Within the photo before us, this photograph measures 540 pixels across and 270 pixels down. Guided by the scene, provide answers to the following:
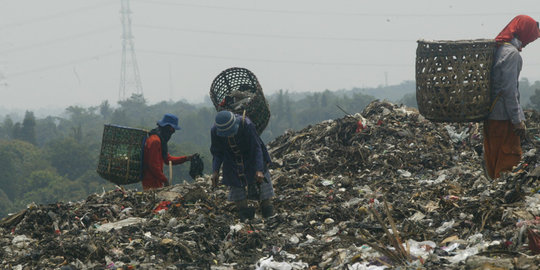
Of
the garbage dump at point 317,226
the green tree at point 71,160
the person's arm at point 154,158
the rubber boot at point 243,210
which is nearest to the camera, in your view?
Result: the garbage dump at point 317,226

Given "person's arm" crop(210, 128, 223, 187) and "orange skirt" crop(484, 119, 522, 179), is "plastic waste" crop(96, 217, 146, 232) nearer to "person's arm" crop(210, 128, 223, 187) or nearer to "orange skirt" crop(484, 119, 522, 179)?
"person's arm" crop(210, 128, 223, 187)

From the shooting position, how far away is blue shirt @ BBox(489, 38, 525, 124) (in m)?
6.83

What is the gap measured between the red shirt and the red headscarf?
4861mm

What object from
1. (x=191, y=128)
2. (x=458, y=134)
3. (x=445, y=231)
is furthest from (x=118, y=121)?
(x=445, y=231)

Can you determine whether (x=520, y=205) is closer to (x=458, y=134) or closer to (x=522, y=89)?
(x=458, y=134)

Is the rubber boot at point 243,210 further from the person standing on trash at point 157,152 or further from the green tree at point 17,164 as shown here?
the green tree at point 17,164

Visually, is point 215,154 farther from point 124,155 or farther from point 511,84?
point 511,84

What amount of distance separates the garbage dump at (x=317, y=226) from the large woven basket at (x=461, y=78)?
2.77 feet

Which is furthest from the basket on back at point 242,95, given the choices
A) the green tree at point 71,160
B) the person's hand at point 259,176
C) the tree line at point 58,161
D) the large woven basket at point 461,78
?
the green tree at point 71,160

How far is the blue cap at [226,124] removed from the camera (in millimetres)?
6586

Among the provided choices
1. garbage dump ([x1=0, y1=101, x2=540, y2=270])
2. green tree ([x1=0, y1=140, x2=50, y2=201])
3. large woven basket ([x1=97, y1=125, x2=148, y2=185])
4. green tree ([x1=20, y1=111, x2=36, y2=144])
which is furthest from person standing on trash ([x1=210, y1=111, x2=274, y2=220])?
green tree ([x1=20, y1=111, x2=36, y2=144])

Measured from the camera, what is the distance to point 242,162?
6906 mm

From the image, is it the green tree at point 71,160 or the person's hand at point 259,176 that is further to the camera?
the green tree at point 71,160

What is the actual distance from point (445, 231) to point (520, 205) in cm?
73
